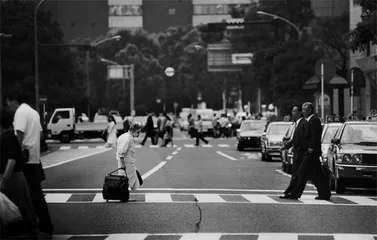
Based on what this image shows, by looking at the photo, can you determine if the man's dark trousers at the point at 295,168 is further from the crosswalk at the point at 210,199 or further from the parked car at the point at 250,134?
the parked car at the point at 250,134

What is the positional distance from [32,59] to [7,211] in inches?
2233

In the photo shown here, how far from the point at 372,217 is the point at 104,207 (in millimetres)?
4599

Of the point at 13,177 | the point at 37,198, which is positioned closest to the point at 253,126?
the point at 37,198

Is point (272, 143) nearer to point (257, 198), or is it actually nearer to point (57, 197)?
point (257, 198)

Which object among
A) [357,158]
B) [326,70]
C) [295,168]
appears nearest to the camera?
[295,168]

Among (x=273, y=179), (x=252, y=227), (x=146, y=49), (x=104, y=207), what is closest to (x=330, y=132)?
(x=273, y=179)

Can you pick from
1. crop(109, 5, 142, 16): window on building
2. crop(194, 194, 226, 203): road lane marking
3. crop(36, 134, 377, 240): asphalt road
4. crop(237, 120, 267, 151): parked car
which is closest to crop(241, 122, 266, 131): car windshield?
crop(237, 120, 267, 151): parked car

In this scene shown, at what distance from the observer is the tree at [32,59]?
65.3 metres

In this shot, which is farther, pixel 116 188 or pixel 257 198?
pixel 257 198

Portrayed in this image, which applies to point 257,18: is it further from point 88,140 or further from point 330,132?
point 330,132

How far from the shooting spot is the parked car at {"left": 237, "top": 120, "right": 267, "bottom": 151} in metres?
48.8

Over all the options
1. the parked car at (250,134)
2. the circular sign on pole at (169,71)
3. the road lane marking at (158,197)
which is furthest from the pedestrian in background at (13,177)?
the circular sign on pole at (169,71)

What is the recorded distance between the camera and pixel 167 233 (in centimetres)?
1431

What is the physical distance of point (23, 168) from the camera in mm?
13695
